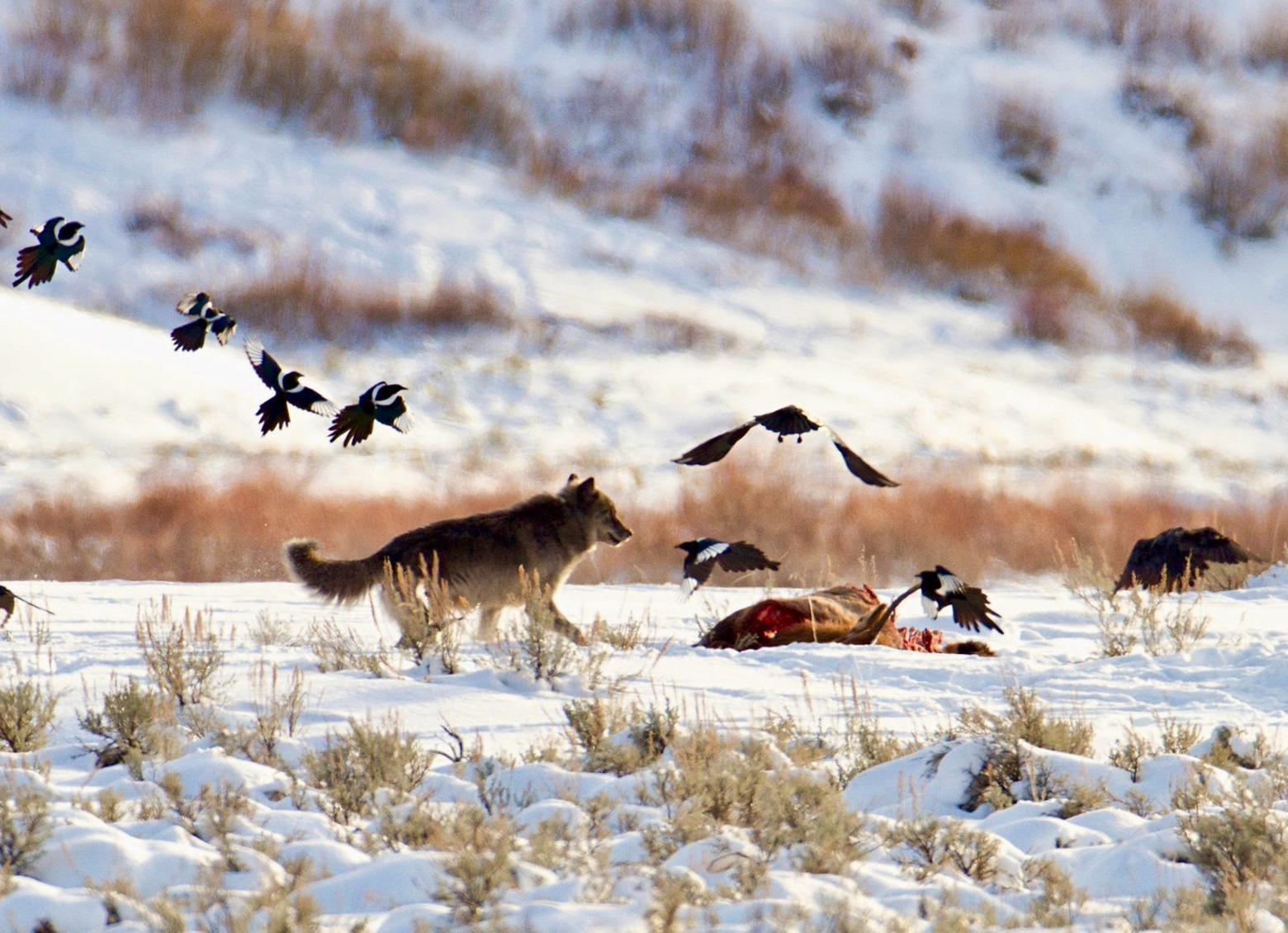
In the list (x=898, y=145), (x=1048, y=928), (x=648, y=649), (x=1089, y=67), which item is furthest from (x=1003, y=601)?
(x=1089, y=67)

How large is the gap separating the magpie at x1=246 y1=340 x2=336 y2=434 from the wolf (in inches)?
95.6

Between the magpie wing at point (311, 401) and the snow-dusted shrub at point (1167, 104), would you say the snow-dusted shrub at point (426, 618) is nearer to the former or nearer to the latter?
the magpie wing at point (311, 401)

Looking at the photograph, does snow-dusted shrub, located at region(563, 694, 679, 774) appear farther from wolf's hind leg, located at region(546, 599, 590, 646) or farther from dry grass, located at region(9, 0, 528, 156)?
dry grass, located at region(9, 0, 528, 156)

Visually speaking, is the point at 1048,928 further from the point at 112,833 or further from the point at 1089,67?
the point at 1089,67

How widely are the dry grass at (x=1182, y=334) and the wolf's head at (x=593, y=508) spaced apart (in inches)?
785

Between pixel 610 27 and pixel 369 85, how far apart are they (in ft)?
19.2

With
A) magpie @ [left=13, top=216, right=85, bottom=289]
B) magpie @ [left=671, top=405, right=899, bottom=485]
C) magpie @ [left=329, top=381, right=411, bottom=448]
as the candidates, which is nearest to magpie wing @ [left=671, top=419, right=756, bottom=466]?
magpie @ [left=671, top=405, right=899, bottom=485]

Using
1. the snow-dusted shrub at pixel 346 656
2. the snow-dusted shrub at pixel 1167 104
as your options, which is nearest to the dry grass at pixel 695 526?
the snow-dusted shrub at pixel 346 656

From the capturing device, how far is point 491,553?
334 inches

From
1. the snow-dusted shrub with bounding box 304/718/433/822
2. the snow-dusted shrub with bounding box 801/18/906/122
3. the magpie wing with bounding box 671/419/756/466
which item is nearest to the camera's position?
the snow-dusted shrub with bounding box 304/718/433/822

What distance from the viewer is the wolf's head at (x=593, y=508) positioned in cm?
927

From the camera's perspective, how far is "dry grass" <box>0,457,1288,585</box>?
1439 cm

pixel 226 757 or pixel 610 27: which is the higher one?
pixel 610 27

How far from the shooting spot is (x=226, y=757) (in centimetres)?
519
